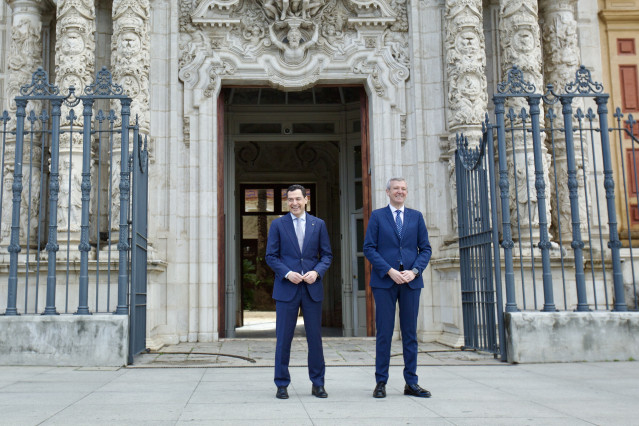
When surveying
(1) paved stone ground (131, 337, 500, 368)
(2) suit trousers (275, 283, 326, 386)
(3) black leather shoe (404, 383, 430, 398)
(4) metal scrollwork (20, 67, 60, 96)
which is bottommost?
(1) paved stone ground (131, 337, 500, 368)

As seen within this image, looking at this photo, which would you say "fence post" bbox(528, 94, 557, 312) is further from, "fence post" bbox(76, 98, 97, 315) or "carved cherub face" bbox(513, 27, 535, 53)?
"fence post" bbox(76, 98, 97, 315)

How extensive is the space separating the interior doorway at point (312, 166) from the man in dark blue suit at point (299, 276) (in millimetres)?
5882

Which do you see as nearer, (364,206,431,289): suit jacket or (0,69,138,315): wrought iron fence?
(364,206,431,289): suit jacket

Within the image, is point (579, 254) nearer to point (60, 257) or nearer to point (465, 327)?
point (465, 327)

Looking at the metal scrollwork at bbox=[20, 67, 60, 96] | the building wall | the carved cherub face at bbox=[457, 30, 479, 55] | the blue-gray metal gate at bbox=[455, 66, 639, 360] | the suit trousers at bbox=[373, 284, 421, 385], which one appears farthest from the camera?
the building wall

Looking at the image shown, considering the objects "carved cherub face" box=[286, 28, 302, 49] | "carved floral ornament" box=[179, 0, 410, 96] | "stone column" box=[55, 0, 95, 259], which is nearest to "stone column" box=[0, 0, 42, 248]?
"stone column" box=[55, 0, 95, 259]

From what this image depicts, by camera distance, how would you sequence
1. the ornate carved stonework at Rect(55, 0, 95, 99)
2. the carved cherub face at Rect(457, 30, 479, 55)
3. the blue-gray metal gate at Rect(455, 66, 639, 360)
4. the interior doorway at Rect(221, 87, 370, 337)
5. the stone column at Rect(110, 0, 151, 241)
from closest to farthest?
the blue-gray metal gate at Rect(455, 66, 639, 360), the ornate carved stonework at Rect(55, 0, 95, 99), the stone column at Rect(110, 0, 151, 241), the carved cherub face at Rect(457, 30, 479, 55), the interior doorway at Rect(221, 87, 370, 337)

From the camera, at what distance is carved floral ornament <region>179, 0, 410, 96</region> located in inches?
445

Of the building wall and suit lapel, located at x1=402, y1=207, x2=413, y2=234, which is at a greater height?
the building wall

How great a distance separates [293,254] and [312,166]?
1380cm

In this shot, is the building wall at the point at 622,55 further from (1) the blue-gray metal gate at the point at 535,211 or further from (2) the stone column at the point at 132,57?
(2) the stone column at the point at 132,57

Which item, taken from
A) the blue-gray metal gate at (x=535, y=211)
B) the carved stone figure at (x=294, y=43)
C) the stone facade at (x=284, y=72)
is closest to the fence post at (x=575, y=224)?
the blue-gray metal gate at (x=535, y=211)

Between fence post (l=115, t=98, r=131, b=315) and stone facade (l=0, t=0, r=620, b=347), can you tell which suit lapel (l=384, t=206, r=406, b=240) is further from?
stone facade (l=0, t=0, r=620, b=347)

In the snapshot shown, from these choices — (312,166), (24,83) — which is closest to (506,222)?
(24,83)
